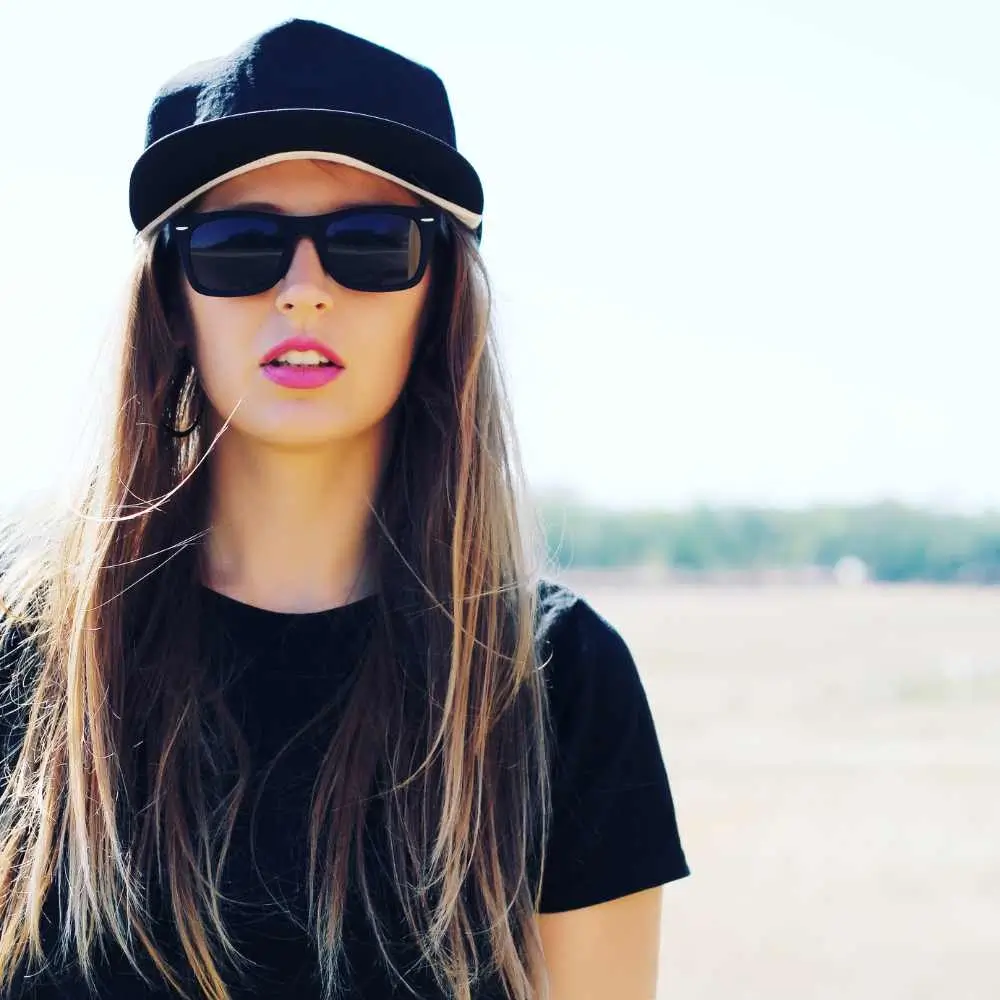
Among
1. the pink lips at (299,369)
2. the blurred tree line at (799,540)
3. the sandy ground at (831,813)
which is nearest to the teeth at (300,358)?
the pink lips at (299,369)

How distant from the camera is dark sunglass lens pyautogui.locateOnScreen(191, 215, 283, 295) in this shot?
1.70 meters

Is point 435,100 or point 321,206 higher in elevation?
point 435,100

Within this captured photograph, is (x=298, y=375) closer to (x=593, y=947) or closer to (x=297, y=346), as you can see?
(x=297, y=346)

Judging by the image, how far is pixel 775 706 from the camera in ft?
55.9

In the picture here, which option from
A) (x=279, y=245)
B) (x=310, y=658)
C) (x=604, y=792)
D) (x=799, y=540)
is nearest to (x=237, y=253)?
(x=279, y=245)

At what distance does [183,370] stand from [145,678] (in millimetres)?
433

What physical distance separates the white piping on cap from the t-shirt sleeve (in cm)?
59

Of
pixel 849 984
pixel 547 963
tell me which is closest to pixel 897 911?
pixel 849 984

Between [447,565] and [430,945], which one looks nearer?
[430,945]

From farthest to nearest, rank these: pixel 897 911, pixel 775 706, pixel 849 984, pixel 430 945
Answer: pixel 775 706, pixel 897 911, pixel 849 984, pixel 430 945

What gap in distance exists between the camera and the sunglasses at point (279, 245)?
1.70 meters

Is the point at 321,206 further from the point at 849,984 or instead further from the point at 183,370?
the point at 849,984

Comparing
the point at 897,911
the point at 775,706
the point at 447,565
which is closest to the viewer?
the point at 447,565

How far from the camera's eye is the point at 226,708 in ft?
5.55
